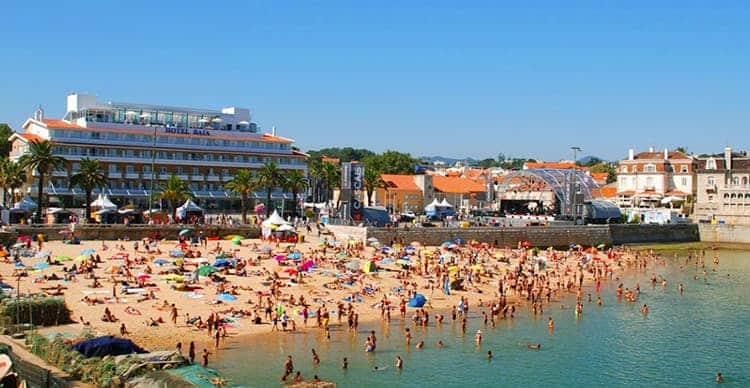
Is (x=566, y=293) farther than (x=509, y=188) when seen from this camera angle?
No

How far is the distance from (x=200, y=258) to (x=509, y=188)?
4860 centimetres

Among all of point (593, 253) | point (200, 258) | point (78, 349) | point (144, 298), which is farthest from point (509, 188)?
point (78, 349)

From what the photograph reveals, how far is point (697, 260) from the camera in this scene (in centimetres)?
6669

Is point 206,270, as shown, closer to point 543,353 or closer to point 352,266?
point 352,266

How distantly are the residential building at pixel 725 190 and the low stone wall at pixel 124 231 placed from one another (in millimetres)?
52216

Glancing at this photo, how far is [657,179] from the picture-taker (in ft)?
320

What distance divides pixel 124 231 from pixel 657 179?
67.2 meters

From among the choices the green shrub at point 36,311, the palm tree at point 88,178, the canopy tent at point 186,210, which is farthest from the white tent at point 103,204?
the green shrub at point 36,311

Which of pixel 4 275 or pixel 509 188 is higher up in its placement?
pixel 509 188

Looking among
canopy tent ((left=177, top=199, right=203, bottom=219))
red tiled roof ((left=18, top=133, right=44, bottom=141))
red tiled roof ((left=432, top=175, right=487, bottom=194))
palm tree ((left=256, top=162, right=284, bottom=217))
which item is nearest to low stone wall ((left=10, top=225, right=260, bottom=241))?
canopy tent ((left=177, top=199, right=203, bottom=219))

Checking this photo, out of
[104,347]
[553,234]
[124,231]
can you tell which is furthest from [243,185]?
[104,347]

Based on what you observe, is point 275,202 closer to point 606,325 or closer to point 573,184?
point 573,184

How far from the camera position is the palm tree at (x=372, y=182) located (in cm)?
8144

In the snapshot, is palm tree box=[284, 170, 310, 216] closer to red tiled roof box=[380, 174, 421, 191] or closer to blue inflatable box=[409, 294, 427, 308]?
red tiled roof box=[380, 174, 421, 191]
